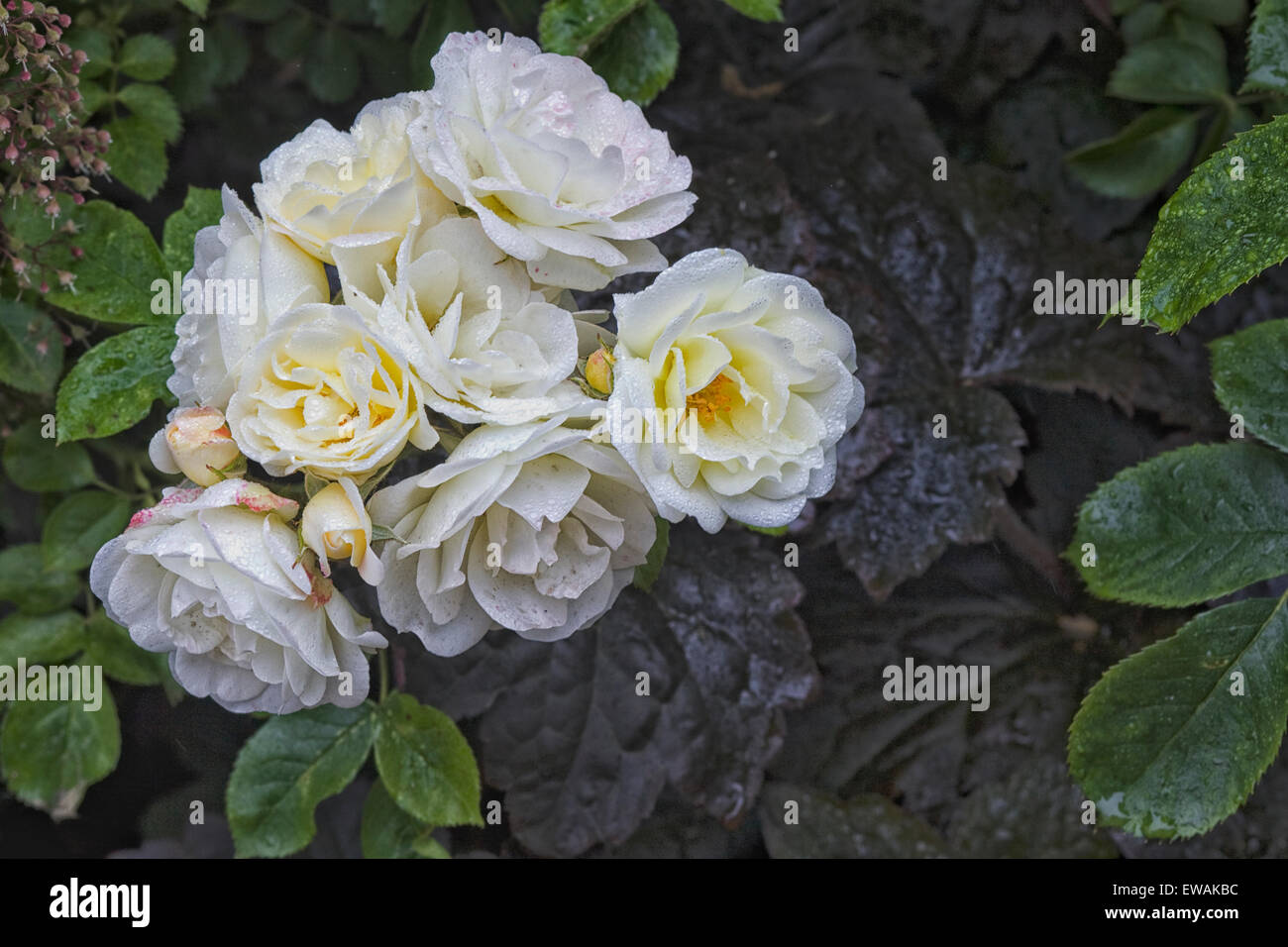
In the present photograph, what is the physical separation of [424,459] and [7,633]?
1.81ft

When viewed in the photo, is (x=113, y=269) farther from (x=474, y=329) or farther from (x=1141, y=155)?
(x=1141, y=155)

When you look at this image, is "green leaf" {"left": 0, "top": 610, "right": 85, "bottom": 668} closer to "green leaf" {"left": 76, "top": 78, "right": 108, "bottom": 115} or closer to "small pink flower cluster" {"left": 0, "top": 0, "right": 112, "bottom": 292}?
"small pink flower cluster" {"left": 0, "top": 0, "right": 112, "bottom": 292}

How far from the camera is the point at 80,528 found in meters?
1.09

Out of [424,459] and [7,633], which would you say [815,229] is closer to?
[424,459]

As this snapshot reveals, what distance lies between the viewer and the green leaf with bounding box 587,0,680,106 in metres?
1.03

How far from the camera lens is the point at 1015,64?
4.18 ft

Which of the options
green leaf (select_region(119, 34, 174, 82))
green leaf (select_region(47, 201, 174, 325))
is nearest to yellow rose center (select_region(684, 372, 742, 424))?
green leaf (select_region(47, 201, 174, 325))

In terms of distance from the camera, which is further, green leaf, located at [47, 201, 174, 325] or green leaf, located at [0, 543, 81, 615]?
green leaf, located at [0, 543, 81, 615]

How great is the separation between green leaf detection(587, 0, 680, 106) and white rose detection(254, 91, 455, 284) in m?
0.36

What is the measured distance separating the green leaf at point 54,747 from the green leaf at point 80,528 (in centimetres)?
15

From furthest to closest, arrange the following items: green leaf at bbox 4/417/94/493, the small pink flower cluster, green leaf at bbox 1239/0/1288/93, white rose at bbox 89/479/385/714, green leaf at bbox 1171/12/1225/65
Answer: green leaf at bbox 1171/12/1225/65, green leaf at bbox 4/417/94/493, green leaf at bbox 1239/0/1288/93, the small pink flower cluster, white rose at bbox 89/479/385/714

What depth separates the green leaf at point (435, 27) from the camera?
3.82 feet

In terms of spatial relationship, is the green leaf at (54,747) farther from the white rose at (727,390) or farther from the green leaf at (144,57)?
the white rose at (727,390)
